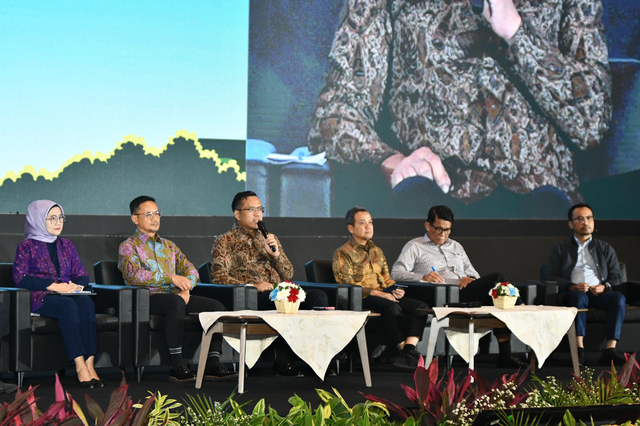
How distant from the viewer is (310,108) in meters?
6.56

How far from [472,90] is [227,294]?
317 cm

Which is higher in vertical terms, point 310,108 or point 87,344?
point 310,108

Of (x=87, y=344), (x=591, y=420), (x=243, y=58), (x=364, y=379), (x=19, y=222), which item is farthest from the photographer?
(x=243, y=58)

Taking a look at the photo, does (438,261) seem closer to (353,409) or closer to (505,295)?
(505,295)

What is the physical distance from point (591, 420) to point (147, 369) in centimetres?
344

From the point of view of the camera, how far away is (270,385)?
14.9 feet

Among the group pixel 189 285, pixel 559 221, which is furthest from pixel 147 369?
pixel 559 221

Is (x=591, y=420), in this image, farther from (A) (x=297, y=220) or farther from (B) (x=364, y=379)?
(A) (x=297, y=220)

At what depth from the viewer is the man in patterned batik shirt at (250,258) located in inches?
200

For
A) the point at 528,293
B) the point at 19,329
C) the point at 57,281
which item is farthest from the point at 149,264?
the point at 528,293

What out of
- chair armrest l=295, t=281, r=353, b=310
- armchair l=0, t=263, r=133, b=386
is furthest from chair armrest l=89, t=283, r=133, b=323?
chair armrest l=295, t=281, r=353, b=310

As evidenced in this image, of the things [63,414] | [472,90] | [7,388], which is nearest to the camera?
[63,414]

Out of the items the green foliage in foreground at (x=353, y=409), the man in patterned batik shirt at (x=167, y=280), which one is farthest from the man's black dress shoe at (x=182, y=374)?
the green foliage in foreground at (x=353, y=409)

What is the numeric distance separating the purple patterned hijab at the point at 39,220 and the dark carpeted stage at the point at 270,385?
79cm
